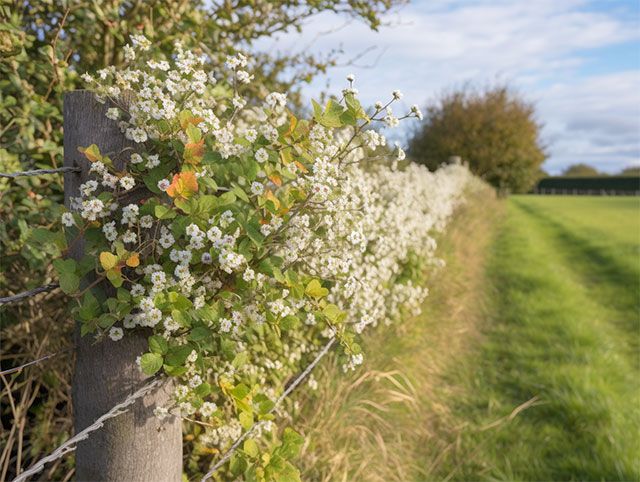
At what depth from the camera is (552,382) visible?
539 centimetres

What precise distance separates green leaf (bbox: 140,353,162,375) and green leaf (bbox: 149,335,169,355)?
3 cm

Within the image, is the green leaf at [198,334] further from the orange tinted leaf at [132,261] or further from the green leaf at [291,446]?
the green leaf at [291,446]

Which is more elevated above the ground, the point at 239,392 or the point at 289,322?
the point at 289,322

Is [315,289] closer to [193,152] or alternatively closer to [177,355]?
[177,355]

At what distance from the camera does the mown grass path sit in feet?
14.0

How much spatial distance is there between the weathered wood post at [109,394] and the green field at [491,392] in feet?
4.89

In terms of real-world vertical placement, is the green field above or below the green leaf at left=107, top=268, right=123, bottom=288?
below

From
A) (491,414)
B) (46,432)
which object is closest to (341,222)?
(46,432)

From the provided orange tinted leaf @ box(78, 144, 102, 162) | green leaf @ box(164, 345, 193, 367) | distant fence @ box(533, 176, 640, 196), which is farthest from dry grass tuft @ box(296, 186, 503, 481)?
distant fence @ box(533, 176, 640, 196)

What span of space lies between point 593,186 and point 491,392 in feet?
204

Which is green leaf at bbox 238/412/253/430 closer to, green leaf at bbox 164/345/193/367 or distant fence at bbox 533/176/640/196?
green leaf at bbox 164/345/193/367

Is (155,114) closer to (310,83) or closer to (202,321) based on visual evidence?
(202,321)

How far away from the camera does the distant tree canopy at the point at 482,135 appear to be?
80.8 feet

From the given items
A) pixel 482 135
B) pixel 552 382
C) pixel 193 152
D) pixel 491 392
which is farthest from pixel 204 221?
pixel 482 135
